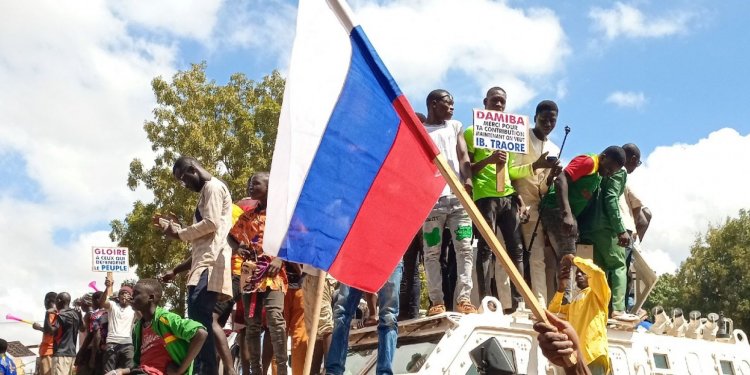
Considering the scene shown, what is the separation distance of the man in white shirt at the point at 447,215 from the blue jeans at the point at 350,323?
3.42 feet

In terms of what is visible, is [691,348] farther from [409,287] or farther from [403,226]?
[403,226]

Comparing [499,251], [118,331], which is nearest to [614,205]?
[499,251]

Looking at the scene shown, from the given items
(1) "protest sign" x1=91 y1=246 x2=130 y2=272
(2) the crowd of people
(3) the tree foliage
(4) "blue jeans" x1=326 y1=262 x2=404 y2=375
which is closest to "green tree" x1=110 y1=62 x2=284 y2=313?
(1) "protest sign" x1=91 y1=246 x2=130 y2=272

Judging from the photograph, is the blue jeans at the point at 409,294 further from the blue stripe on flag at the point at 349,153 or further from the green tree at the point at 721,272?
the green tree at the point at 721,272

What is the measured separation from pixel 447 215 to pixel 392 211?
9.57 feet

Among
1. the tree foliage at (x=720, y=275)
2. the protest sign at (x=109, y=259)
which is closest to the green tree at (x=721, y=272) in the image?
the tree foliage at (x=720, y=275)

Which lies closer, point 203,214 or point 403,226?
point 403,226

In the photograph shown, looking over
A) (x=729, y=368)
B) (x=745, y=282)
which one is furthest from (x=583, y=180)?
(x=745, y=282)

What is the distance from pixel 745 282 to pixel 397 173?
38250 millimetres

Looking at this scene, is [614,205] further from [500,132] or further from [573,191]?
[500,132]

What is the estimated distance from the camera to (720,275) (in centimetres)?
3953

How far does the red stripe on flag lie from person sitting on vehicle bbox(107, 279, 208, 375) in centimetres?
179

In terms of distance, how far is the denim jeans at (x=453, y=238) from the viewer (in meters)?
6.94

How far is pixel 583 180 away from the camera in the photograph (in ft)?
26.7
